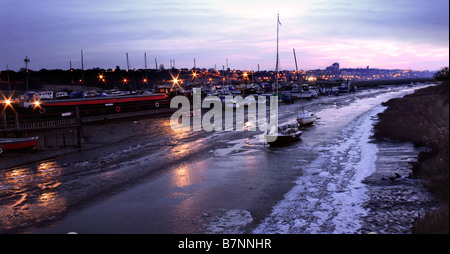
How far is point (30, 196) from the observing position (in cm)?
1568

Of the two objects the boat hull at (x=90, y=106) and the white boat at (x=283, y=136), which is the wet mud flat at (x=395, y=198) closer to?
the white boat at (x=283, y=136)

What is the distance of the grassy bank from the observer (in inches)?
172

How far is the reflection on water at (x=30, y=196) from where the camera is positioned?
1290 centimetres

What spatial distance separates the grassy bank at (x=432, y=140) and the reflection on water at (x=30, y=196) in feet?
41.1

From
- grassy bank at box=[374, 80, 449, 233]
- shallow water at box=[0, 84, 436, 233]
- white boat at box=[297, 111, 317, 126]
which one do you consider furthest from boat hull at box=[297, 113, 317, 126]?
shallow water at box=[0, 84, 436, 233]

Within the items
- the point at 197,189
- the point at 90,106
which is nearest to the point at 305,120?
the point at 197,189

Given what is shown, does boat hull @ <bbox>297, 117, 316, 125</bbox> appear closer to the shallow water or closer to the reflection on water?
the shallow water

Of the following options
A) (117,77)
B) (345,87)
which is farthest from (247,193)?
(117,77)

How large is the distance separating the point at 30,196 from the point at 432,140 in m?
21.7

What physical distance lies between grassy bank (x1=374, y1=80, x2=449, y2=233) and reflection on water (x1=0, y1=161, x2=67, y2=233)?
12523mm

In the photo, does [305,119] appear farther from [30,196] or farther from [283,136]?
[30,196]

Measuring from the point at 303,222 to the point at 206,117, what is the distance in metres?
32.6

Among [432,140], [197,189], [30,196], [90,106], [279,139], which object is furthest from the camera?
[90,106]

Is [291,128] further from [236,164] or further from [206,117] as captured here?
[206,117]
